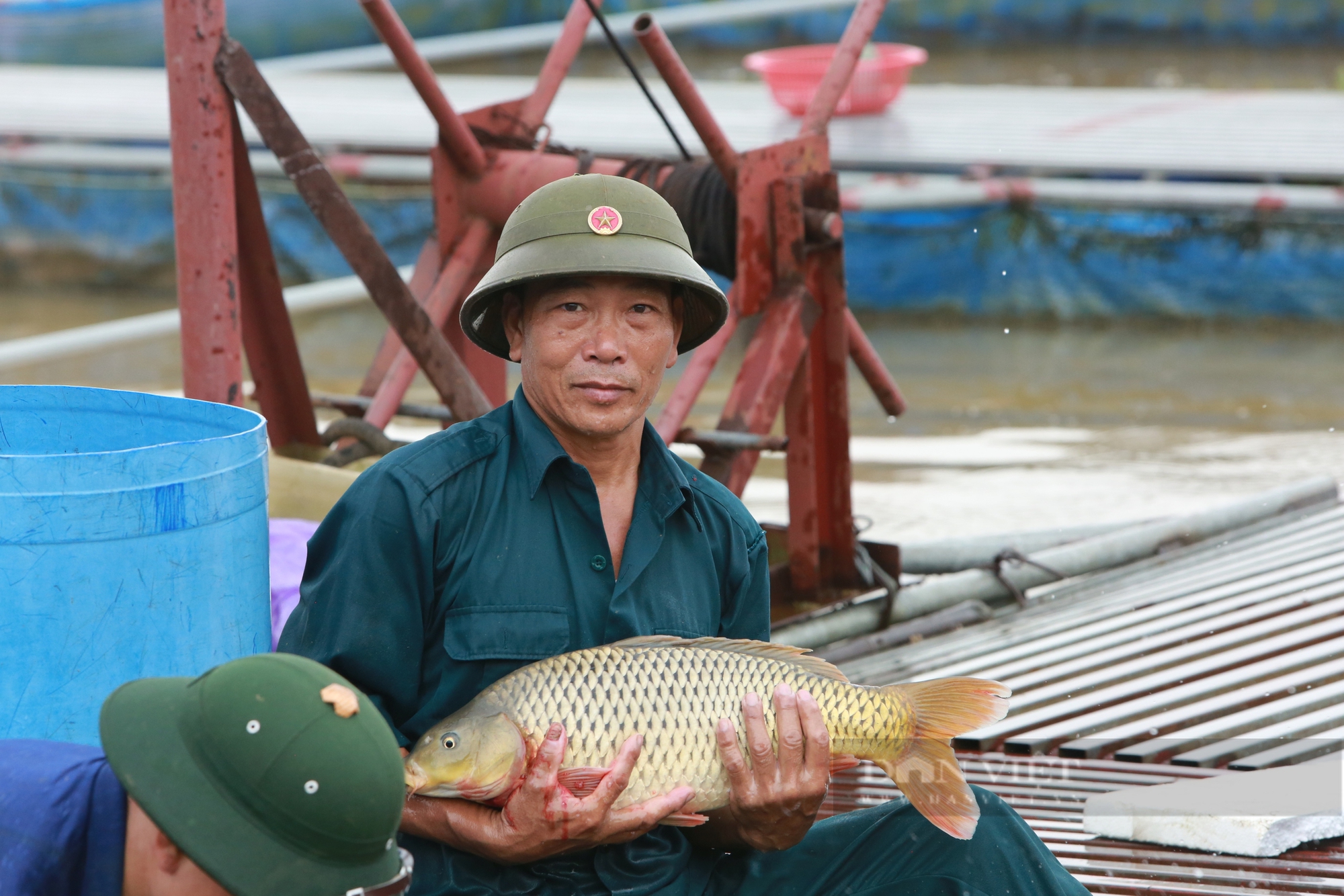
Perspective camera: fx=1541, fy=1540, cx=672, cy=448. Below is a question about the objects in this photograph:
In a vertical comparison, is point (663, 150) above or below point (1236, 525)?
above

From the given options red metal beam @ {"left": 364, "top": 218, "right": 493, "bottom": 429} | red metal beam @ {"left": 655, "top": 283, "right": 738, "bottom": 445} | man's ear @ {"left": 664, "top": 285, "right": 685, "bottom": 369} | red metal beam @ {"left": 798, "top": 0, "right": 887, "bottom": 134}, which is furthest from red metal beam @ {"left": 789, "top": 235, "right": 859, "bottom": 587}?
man's ear @ {"left": 664, "top": 285, "right": 685, "bottom": 369}

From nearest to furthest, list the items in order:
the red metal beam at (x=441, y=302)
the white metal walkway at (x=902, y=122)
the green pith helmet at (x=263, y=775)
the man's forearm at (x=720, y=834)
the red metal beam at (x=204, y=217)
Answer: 1. the green pith helmet at (x=263, y=775)
2. the man's forearm at (x=720, y=834)
3. the red metal beam at (x=204, y=217)
4. the red metal beam at (x=441, y=302)
5. the white metal walkway at (x=902, y=122)

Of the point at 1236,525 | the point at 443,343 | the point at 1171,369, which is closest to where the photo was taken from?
the point at 443,343

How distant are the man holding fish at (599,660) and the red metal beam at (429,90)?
2.02 meters

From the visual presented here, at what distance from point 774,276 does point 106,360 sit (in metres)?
6.73

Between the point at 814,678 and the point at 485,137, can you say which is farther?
the point at 485,137

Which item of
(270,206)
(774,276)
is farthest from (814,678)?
(270,206)

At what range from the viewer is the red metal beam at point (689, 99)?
417 centimetres

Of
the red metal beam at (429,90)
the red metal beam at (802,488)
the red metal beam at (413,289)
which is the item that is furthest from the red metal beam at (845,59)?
the red metal beam at (413,289)

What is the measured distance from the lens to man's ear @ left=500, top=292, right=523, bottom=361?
2.35 metres

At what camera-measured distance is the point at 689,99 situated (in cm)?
435

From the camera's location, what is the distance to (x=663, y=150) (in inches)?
438

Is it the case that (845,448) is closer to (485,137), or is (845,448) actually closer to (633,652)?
(485,137)

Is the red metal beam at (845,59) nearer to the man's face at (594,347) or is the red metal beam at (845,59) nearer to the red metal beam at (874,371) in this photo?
the red metal beam at (874,371)
